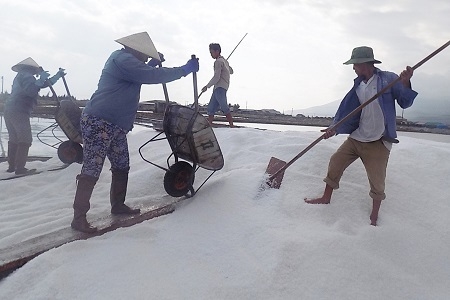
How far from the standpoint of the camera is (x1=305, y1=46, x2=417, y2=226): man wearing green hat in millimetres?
2998

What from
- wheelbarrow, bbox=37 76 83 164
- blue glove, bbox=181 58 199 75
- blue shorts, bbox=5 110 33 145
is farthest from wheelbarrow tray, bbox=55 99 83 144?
blue glove, bbox=181 58 199 75

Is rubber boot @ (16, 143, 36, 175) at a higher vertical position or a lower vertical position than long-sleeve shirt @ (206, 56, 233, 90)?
lower

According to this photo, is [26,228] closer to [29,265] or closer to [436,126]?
[29,265]

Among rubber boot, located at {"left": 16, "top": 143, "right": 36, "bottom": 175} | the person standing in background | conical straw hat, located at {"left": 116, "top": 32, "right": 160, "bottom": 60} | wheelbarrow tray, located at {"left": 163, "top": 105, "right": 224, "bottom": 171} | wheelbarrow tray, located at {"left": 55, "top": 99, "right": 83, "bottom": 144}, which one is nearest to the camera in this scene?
conical straw hat, located at {"left": 116, "top": 32, "right": 160, "bottom": 60}

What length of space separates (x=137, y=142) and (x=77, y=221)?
416cm

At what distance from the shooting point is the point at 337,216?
3.11 m

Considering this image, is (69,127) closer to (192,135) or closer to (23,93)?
(23,93)

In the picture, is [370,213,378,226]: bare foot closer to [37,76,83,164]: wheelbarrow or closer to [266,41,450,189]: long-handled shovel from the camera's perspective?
[266,41,450,189]: long-handled shovel

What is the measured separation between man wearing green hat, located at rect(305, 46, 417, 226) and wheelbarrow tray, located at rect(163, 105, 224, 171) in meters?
1.02

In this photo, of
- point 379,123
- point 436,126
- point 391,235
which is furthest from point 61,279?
point 436,126

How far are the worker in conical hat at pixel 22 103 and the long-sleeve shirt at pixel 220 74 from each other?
8.24ft

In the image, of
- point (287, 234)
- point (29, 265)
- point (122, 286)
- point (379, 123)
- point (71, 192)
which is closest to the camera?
point (122, 286)

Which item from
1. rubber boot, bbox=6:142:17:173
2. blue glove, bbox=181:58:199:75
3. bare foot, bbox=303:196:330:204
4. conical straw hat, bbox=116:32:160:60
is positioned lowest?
rubber boot, bbox=6:142:17:173

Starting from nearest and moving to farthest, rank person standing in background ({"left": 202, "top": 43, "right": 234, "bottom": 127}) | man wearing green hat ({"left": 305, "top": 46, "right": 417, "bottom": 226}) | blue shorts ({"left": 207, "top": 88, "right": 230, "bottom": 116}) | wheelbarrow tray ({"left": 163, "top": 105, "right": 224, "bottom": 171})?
man wearing green hat ({"left": 305, "top": 46, "right": 417, "bottom": 226})
wheelbarrow tray ({"left": 163, "top": 105, "right": 224, "bottom": 171})
person standing in background ({"left": 202, "top": 43, "right": 234, "bottom": 127})
blue shorts ({"left": 207, "top": 88, "right": 230, "bottom": 116})
